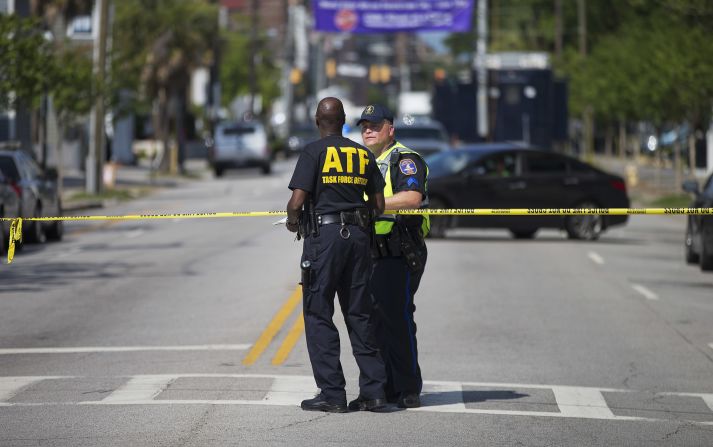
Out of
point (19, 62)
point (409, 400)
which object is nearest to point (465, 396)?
point (409, 400)

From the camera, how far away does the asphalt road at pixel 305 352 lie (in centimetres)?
903

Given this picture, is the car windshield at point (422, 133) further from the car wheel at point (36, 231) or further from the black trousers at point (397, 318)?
the black trousers at point (397, 318)

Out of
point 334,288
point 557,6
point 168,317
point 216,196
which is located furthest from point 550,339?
point 557,6

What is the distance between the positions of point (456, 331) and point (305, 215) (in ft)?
17.0

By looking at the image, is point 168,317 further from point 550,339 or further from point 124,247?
point 124,247

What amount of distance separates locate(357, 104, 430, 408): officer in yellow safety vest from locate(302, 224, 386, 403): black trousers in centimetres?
15

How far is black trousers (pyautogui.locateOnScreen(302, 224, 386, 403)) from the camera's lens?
927 cm

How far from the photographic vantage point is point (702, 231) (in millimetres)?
20688

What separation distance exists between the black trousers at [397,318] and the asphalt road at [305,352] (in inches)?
9.4

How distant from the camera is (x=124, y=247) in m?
25.3

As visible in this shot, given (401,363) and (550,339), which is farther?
(550,339)

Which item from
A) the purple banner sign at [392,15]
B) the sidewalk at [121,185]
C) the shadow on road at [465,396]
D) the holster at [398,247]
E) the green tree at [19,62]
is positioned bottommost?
the sidewalk at [121,185]

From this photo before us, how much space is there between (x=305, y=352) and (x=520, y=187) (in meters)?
14.5

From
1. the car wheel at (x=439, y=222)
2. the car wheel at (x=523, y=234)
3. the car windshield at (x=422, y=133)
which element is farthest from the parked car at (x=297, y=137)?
the car wheel at (x=439, y=222)
